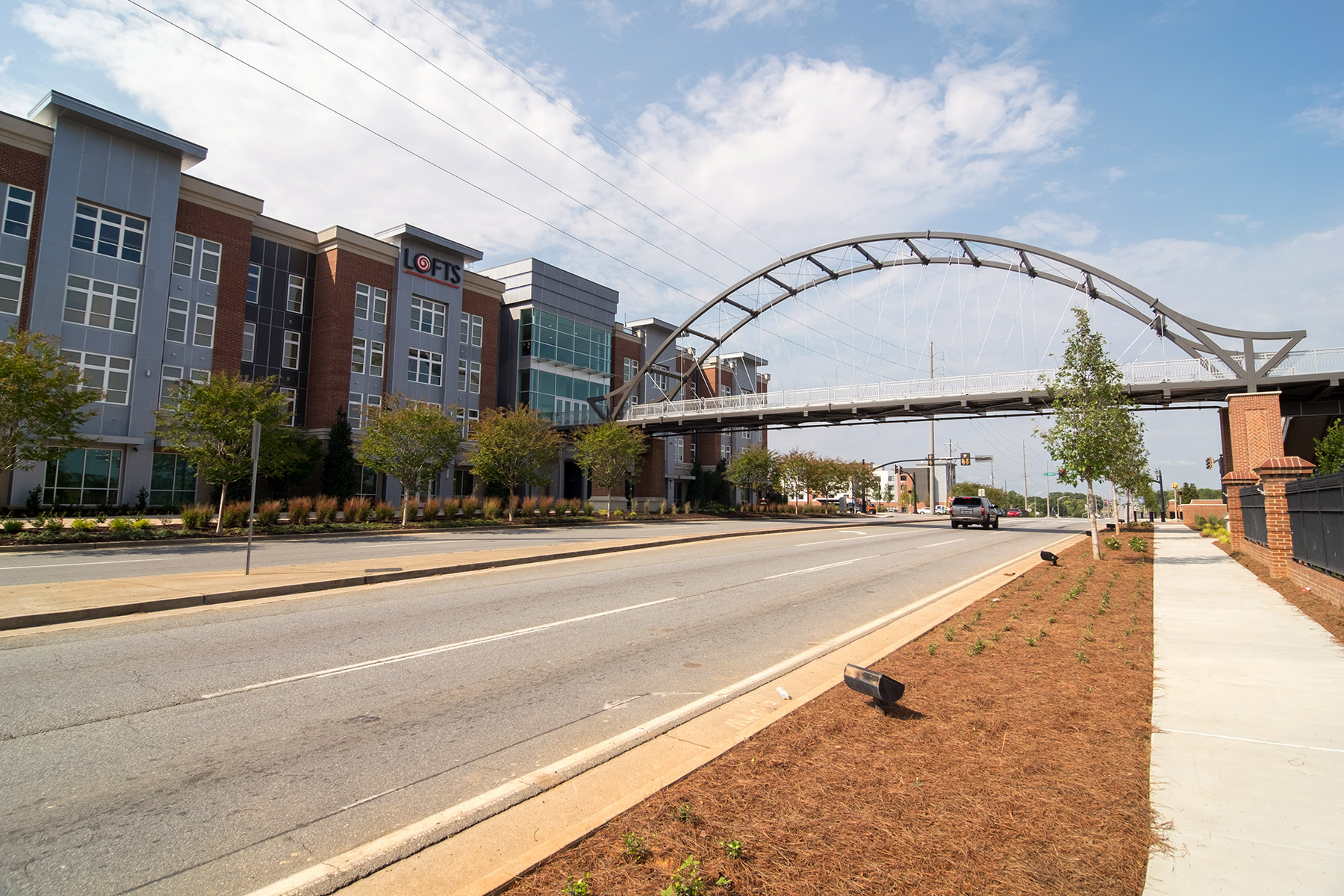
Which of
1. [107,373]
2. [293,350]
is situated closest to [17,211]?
[107,373]

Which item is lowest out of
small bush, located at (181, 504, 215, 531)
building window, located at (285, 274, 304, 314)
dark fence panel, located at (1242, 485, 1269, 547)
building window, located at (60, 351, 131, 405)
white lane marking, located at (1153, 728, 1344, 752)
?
white lane marking, located at (1153, 728, 1344, 752)

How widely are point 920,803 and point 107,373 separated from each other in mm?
41747

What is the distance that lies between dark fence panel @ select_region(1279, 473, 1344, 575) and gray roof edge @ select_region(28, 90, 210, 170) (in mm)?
45439

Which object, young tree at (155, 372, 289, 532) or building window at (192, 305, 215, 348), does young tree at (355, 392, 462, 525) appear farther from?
building window at (192, 305, 215, 348)

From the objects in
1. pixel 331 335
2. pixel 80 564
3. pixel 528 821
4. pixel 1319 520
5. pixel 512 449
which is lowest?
pixel 528 821

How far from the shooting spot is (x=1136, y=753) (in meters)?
4.64

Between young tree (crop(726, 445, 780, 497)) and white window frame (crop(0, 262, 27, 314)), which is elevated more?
white window frame (crop(0, 262, 27, 314))

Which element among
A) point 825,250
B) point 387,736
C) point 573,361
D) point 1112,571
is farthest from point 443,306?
point 387,736

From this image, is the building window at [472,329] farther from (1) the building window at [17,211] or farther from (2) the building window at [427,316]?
(1) the building window at [17,211]

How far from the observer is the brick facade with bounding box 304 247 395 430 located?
4222cm

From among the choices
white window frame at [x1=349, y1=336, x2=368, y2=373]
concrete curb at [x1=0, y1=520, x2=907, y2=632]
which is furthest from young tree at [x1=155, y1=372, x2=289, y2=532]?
white window frame at [x1=349, y1=336, x2=368, y2=373]

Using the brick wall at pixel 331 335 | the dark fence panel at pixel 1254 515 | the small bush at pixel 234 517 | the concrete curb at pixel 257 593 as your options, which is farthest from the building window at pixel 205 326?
the dark fence panel at pixel 1254 515

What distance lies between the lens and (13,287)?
102 ft

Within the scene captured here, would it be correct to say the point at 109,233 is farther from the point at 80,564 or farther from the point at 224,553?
the point at 80,564
